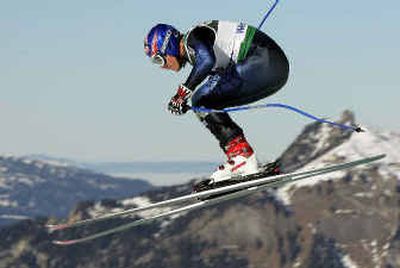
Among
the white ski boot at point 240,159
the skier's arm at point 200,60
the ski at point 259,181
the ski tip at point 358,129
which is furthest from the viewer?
the white ski boot at point 240,159

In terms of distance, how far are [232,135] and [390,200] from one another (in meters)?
186

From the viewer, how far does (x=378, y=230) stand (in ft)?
631

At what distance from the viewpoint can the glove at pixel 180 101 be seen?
13.6 meters

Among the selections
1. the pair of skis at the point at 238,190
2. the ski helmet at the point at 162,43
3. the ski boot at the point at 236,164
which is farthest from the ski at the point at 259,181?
the ski helmet at the point at 162,43

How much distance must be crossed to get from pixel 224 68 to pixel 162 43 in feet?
3.26

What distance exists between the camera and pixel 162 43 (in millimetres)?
13820

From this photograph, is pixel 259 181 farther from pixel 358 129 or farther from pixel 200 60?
pixel 200 60

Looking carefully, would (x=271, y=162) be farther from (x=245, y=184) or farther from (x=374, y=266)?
(x=374, y=266)

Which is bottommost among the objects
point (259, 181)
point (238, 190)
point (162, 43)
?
point (259, 181)

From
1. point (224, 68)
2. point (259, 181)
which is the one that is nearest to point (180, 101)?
point (224, 68)

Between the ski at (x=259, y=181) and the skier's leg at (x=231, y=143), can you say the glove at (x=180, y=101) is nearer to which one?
the skier's leg at (x=231, y=143)

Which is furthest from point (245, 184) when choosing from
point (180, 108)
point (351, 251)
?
point (351, 251)

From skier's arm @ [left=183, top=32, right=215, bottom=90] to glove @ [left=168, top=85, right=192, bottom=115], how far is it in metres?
0.08

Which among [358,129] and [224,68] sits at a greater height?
[224,68]
